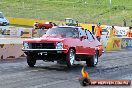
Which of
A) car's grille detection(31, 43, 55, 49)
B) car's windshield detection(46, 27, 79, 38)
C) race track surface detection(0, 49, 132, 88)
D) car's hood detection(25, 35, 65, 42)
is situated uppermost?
car's windshield detection(46, 27, 79, 38)

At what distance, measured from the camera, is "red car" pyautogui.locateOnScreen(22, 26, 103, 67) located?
52.7 ft

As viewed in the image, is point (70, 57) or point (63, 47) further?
point (70, 57)

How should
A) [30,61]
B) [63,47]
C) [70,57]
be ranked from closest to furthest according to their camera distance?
[63,47], [70,57], [30,61]

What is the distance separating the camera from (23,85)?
461 inches

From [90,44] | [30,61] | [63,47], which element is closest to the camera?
[63,47]

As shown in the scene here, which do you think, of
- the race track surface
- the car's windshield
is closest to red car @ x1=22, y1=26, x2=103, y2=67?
the car's windshield

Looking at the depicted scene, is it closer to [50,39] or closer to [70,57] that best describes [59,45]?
[50,39]

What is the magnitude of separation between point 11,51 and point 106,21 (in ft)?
164

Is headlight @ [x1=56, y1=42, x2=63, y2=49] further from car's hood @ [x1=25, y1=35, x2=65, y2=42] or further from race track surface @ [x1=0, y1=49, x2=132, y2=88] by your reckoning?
race track surface @ [x1=0, y1=49, x2=132, y2=88]

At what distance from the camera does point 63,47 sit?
16.0m

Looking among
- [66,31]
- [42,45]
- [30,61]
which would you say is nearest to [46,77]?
[42,45]

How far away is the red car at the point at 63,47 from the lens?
16.1 m

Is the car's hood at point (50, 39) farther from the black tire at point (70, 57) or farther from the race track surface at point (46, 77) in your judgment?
the race track surface at point (46, 77)

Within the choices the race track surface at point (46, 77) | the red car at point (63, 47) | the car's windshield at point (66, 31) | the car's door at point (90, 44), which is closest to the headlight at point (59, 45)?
the red car at point (63, 47)
